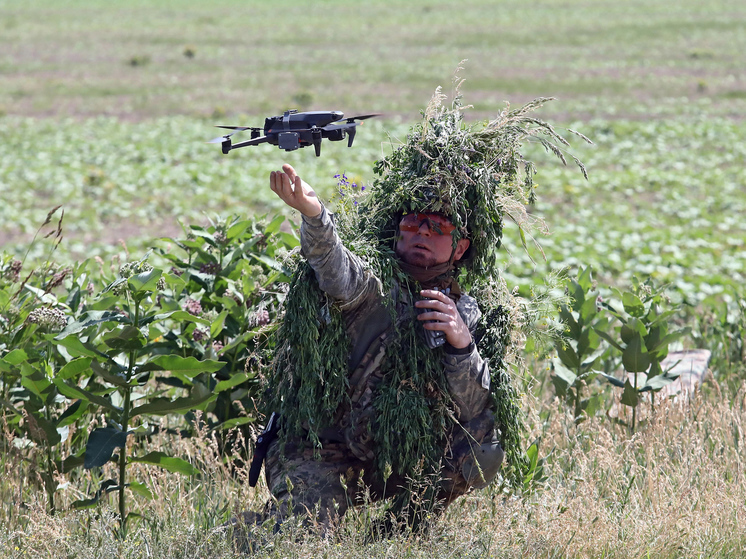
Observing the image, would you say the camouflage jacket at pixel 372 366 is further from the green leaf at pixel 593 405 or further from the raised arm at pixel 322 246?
the green leaf at pixel 593 405

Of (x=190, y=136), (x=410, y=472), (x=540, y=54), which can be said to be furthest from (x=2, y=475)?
(x=540, y=54)

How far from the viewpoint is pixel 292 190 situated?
2.58m

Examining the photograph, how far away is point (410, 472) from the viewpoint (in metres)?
3.11

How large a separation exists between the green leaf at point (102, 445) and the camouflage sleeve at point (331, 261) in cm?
106

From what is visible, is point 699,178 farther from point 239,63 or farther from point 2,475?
point 239,63

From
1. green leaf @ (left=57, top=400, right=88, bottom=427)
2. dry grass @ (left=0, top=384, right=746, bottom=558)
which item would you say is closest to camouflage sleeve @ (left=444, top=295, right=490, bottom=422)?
dry grass @ (left=0, top=384, right=746, bottom=558)

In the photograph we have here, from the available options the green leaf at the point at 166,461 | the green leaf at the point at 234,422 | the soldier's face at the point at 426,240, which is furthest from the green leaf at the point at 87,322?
the soldier's face at the point at 426,240

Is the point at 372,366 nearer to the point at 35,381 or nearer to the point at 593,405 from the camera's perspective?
the point at 35,381

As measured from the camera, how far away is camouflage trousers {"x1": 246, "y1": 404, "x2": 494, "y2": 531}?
307 centimetres

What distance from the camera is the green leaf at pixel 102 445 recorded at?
3004 mm

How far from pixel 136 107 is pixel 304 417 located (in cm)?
2200

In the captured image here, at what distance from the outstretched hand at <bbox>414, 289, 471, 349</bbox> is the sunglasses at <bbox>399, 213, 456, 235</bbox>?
26 centimetres

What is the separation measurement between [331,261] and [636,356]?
7.16ft

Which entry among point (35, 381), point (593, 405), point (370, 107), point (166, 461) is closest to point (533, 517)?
point (593, 405)
